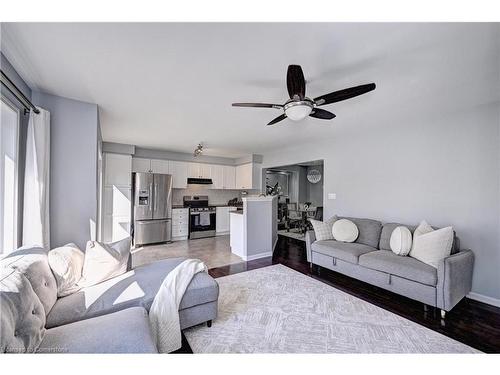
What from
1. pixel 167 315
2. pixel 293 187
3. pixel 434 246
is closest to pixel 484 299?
pixel 434 246

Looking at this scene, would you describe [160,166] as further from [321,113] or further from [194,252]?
[321,113]

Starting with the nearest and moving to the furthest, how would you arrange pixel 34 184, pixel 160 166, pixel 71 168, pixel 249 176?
pixel 34 184, pixel 71 168, pixel 160 166, pixel 249 176

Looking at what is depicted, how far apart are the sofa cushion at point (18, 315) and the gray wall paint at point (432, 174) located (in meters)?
3.83

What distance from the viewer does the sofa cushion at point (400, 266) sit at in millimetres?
2248

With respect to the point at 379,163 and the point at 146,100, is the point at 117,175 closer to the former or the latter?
the point at 146,100

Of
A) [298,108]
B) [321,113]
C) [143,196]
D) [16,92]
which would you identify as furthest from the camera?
[143,196]

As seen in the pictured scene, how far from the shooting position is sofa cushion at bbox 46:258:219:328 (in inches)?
58.4

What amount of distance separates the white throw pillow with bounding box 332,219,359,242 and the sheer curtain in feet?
12.5

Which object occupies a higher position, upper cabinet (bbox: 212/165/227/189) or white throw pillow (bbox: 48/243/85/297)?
upper cabinet (bbox: 212/165/227/189)

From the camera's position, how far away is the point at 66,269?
172 cm

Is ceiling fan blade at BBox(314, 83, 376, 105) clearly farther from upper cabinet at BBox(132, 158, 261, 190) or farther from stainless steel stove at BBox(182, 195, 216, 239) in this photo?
stainless steel stove at BBox(182, 195, 216, 239)

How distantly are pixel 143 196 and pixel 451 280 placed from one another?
565 centimetres

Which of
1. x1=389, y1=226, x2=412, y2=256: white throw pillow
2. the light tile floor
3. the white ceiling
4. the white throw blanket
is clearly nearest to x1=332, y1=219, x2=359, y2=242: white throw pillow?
x1=389, y1=226, x2=412, y2=256: white throw pillow
